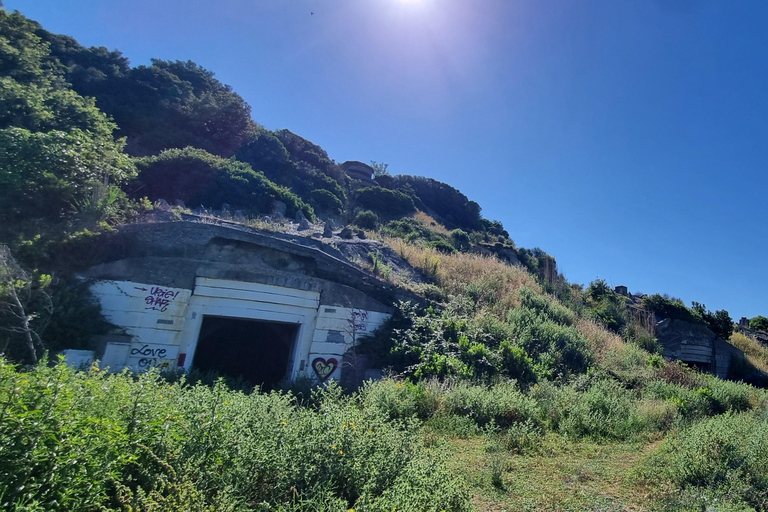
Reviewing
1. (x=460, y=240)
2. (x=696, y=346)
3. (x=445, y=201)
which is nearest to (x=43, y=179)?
(x=696, y=346)

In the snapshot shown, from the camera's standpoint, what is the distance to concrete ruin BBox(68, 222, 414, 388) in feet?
27.7

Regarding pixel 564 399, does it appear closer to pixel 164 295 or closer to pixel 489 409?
pixel 489 409

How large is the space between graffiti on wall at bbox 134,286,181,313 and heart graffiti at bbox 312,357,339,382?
3.54 meters

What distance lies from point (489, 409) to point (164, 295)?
7.12 metres

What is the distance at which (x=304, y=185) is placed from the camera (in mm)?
28422

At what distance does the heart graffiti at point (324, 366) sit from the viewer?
977cm

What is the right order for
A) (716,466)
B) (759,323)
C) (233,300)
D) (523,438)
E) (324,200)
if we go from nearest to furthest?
1. (716,466)
2. (523,438)
3. (233,300)
4. (759,323)
5. (324,200)

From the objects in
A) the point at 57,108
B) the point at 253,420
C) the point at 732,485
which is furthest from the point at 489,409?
the point at 57,108

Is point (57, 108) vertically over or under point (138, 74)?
under

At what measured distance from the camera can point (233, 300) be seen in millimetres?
9508

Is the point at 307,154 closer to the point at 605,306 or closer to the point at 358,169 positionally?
the point at 358,169

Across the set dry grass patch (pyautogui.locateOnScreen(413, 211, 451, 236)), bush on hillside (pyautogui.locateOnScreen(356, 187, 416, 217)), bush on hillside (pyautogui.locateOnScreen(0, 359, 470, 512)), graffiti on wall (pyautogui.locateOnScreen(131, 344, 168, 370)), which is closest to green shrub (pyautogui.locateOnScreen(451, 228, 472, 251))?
dry grass patch (pyautogui.locateOnScreen(413, 211, 451, 236))

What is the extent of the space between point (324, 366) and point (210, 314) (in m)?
2.95

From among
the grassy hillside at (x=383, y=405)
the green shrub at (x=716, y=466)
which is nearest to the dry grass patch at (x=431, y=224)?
the grassy hillside at (x=383, y=405)
